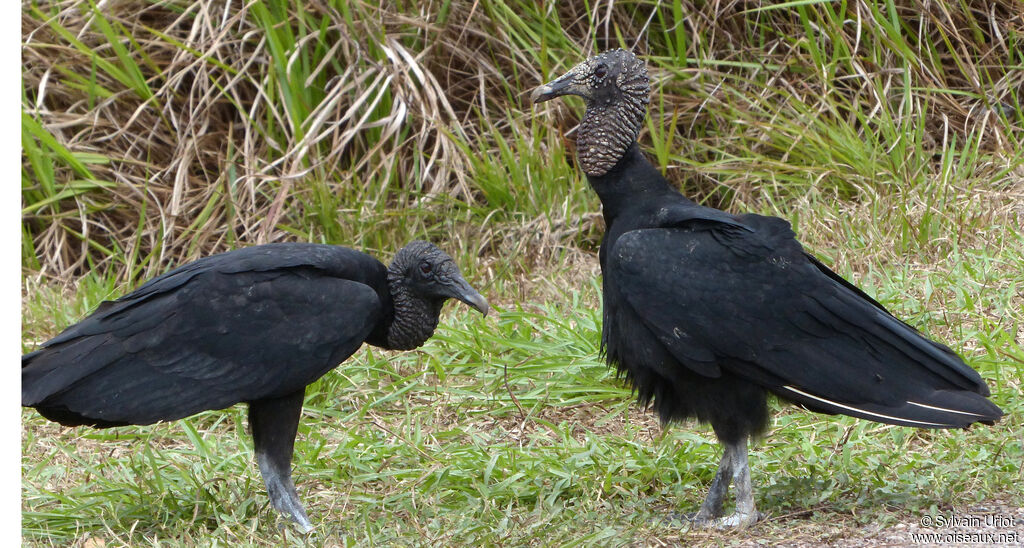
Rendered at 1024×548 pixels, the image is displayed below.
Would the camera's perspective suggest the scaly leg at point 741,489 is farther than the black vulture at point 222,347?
Yes

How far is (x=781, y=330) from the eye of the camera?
2879mm

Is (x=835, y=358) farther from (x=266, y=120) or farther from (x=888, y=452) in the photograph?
(x=266, y=120)

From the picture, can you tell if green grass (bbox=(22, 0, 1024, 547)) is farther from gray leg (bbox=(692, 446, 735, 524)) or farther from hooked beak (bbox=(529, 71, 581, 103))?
hooked beak (bbox=(529, 71, 581, 103))

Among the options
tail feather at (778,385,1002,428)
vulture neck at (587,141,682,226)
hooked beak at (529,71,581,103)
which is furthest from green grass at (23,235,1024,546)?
hooked beak at (529,71,581,103)

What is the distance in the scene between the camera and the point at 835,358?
2877 millimetres

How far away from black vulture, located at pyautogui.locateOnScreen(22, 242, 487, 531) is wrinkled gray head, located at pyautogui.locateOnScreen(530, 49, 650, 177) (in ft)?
2.47

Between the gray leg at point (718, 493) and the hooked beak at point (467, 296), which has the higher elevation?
the hooked beak at point (467, 296)

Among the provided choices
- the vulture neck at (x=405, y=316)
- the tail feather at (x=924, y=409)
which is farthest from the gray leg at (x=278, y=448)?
the tail feather at (x=924, y=409)

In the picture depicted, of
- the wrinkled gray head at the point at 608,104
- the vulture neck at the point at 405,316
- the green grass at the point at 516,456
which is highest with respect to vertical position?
the wrinkled gray head at the point at 608,104

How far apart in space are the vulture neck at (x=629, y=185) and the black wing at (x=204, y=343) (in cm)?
72

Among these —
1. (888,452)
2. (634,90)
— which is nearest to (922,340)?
(888,452)

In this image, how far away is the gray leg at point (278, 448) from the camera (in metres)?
3.05

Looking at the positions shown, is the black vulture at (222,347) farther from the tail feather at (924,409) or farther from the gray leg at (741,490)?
the tail feather at (924,409)

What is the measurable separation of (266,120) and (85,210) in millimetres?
967
